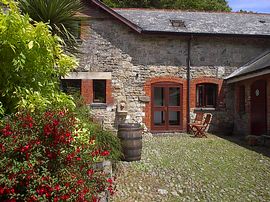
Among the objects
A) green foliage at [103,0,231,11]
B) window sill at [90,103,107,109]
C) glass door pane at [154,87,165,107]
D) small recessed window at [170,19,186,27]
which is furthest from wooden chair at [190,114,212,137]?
green foliage at [103,0,231,11]

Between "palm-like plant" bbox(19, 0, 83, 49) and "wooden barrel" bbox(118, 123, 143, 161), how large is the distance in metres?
2.51

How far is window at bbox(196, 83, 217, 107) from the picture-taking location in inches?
557

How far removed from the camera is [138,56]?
1346 centimetres

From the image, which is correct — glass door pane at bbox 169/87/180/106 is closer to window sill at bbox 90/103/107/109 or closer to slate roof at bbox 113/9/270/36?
slate roof at bbox 113/9/270/36

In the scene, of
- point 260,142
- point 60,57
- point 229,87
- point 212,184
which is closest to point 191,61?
point 229,87

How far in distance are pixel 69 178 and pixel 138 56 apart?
1072cm

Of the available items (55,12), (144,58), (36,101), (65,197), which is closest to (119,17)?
(144,58)

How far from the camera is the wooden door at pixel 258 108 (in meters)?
11.7

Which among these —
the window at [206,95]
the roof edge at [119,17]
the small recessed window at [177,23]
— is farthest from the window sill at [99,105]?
the small recessed window at [177,23]

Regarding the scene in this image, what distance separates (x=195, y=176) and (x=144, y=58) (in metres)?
7.98

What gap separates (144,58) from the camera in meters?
A: 13.5

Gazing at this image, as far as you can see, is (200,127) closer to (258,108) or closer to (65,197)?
(258,108)

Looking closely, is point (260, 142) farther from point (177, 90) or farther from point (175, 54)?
point (175, 54)

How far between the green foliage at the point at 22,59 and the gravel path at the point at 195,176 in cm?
240
